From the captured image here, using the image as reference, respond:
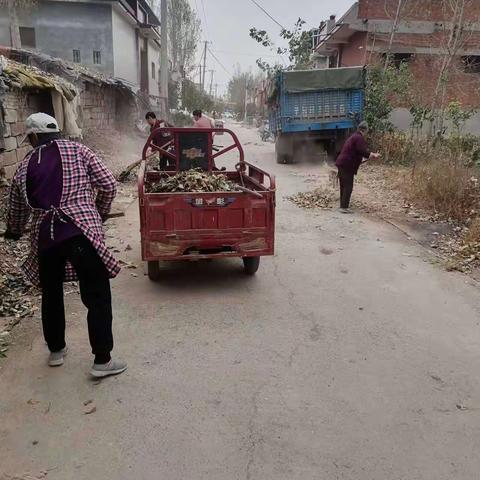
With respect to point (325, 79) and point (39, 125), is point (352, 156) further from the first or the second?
point (39, 125)

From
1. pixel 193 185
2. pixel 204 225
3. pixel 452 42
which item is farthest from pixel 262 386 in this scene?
pixel 452 42

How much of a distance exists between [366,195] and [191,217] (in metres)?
6.13

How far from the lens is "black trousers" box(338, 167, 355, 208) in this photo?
8.55 metres

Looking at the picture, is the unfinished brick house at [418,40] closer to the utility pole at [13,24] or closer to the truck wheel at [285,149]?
the truck wheel at [285,149]

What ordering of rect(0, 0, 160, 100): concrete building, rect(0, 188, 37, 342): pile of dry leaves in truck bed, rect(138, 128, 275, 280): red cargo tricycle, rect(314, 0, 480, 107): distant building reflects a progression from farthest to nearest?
rect(0, 0, 160, 100): concrete building, rect(314, 0, 480, 107): distant building, rect(138, 128, 275, 280): red cargo tricycle, rect(0, 188, 37, 342): pile of dry leaves in truck bed

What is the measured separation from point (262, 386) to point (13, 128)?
6.22 m

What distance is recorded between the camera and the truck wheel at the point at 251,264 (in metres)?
5.34

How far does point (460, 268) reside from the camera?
5.84 m

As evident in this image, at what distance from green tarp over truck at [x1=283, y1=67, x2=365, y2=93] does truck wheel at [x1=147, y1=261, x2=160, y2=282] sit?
9.71 meters

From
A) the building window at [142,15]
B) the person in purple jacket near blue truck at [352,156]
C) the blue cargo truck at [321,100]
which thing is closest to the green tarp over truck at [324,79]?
the blue cargo truck at [321,100]

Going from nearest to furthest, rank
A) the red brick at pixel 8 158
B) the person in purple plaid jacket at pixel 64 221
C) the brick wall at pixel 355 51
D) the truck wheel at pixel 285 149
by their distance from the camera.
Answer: the person in purple plaid jacket at pixel 64 221, the red brick at pixel 8 158, the truck wheel at pixel 285 149, the brick wall at pixel 355 51

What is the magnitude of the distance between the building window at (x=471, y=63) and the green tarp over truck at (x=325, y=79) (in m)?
4.98

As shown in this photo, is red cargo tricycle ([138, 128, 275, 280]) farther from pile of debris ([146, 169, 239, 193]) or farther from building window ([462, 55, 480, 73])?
building window ([462, 55, 480, 73])

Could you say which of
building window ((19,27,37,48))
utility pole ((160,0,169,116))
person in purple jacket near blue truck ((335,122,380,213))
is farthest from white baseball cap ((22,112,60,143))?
building window ((19,27,37,48))
